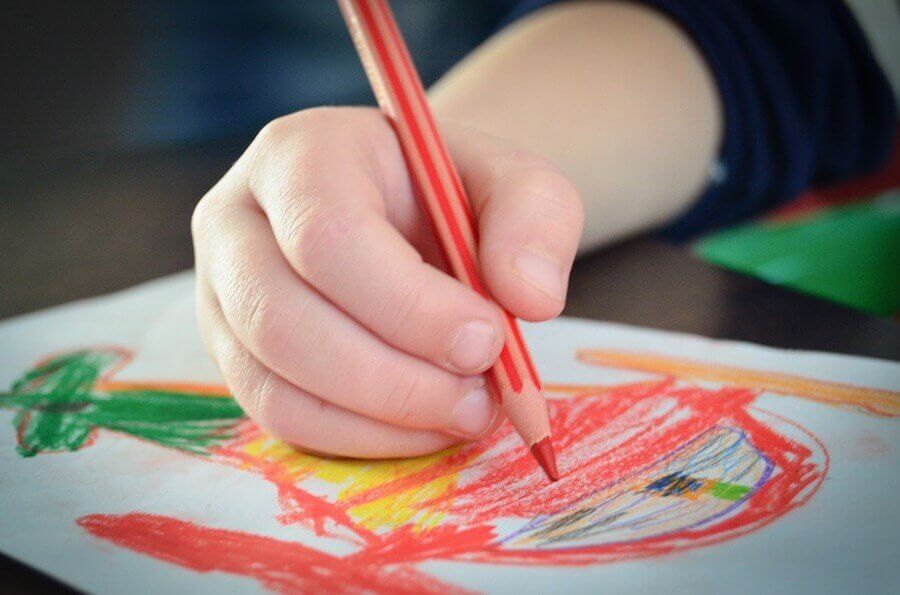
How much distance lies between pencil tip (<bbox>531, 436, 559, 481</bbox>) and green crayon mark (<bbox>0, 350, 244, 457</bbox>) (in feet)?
0.41

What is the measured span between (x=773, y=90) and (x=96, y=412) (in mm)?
484

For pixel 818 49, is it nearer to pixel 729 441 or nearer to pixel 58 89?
pixel 729 441

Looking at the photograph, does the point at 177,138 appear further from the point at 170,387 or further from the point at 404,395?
the point at 404,395

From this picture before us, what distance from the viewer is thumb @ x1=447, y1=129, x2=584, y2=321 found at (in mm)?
278

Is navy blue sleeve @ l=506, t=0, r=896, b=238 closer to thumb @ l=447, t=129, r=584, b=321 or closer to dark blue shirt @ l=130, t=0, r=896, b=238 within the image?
dark blue shirt @ l=130, t=0, r=896, b=238

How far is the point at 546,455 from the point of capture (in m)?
0.28

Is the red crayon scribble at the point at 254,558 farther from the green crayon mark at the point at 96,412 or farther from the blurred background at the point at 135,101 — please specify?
the blurred background at the point at 135,101

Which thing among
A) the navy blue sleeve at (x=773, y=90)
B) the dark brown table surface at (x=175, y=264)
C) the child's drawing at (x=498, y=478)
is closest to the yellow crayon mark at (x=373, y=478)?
the child's drawing at (x=498, y=478)

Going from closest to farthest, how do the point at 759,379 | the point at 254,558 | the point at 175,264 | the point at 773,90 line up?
1. the point at 254,558
2. the point at 759,379
3. the point at 175,264
4. the point at 773,90

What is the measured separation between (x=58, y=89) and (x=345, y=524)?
538mm

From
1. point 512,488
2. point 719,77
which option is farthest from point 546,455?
point 719,77

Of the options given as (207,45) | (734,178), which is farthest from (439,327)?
(207,45)

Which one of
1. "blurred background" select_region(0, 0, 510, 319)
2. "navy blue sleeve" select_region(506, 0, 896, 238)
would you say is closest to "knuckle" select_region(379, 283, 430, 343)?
"blurred background" select_region(0, 0, 510, 319)

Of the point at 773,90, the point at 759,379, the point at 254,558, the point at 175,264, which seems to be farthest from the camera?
A: the point at 773,90
